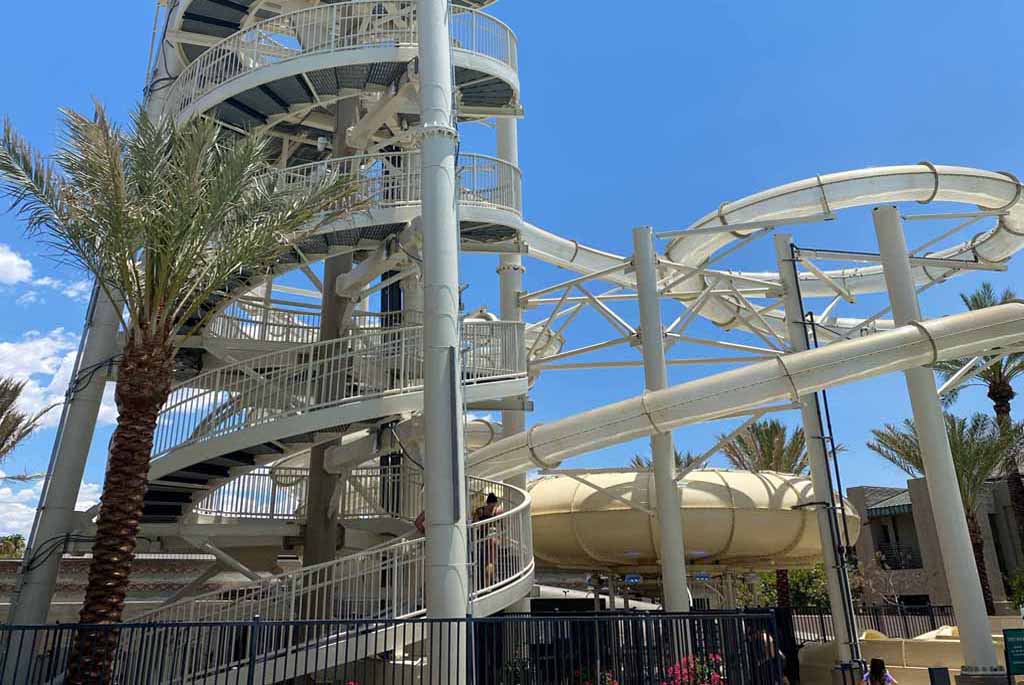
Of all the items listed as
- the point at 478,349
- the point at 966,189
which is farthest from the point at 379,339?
the point at 966,189

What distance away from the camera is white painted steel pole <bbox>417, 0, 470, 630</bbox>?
9.87 m

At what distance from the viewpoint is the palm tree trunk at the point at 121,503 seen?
8750 mm

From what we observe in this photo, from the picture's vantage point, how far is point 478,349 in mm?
14414

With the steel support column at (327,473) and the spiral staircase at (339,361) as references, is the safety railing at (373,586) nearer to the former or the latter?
the spiral staircase at (339,361)

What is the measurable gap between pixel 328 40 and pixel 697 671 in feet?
40.2

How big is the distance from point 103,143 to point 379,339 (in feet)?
24.7

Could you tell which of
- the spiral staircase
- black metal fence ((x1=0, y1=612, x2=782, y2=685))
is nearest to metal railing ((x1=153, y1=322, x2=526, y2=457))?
the spiral staircase

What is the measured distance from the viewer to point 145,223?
10.3 metres

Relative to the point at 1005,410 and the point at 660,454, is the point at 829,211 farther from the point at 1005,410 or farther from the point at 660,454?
the point at 1005,410

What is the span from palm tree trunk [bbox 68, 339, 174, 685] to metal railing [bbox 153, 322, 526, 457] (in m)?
2.25

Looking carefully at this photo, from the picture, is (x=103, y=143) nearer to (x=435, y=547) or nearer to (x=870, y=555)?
(x=435, y=547)

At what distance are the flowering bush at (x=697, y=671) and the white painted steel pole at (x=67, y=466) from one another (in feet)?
34.4

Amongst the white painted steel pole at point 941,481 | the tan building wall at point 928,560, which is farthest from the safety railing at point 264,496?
the tan building wall at point 928,560

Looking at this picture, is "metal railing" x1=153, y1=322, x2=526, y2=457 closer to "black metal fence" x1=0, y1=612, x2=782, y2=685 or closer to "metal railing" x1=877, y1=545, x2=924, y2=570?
"black metal fence" x1=0, y1=612, x2=782, y2=685
